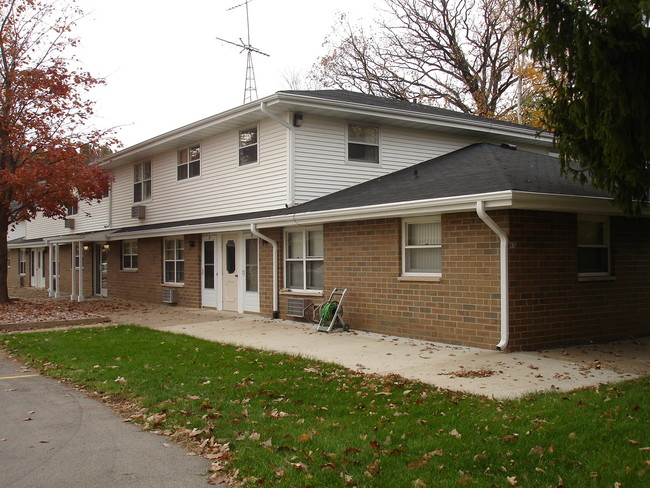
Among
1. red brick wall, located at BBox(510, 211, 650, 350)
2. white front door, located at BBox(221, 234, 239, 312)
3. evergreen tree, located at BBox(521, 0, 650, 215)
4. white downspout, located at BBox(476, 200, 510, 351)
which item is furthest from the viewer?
white front door, located at BBox(221, 234, 239, 312)

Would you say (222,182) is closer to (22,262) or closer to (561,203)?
(561,203)

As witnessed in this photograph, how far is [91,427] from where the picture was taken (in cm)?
619

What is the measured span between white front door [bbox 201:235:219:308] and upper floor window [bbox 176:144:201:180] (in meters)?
2.27

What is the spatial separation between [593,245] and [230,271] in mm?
9369

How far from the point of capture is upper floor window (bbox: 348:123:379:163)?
52.8 feet

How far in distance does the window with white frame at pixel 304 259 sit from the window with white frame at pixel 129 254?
30.9 feet

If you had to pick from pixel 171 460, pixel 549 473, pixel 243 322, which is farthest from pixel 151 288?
pixel 549 473

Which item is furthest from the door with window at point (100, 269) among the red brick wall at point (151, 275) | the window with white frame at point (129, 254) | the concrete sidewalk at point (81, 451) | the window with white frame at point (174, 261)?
the concrete sidewalk at point (81, 451)

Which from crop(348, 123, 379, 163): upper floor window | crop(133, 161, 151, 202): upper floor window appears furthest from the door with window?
crop(348, 123, 379, 163): upper floor window

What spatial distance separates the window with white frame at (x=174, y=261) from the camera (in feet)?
63.7

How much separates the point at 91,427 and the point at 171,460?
57.9 inches

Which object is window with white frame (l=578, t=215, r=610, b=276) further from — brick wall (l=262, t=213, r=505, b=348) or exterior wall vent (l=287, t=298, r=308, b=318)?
exterior wall vent (l=287, t=298, r=308, b=318)

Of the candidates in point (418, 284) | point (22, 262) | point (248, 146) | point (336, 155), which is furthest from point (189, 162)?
point (22, 262)

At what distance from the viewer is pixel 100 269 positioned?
25.3m
